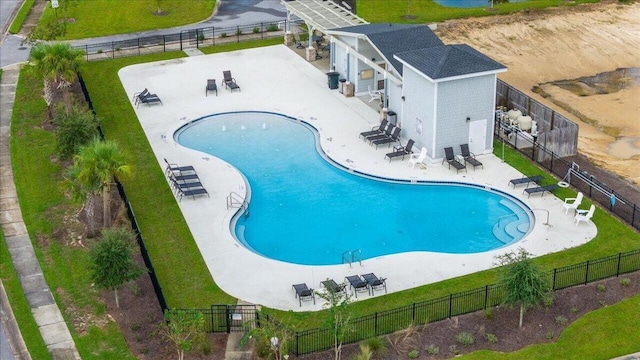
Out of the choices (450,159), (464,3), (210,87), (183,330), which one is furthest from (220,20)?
(183,330)

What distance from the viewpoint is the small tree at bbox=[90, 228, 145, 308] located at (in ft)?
99.7

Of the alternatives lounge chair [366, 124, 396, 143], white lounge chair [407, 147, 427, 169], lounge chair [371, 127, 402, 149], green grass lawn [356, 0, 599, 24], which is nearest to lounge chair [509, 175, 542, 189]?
white lounge chair [407, 147, 427, 169]

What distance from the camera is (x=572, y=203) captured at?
124 ft

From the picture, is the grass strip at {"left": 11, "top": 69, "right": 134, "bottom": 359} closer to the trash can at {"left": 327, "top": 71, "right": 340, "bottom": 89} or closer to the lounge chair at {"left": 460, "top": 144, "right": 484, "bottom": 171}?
the trash can at {"left": 327, "top": 71, "right": 340, "bottom": 89}

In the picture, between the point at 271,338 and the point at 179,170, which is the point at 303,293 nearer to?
the point at 271,338

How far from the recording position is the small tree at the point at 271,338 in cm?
2809

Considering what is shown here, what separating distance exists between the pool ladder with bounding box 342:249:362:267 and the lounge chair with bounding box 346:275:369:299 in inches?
66.9

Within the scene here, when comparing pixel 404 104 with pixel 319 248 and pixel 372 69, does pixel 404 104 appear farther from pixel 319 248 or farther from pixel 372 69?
pixel 319 248

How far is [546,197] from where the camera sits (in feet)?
126

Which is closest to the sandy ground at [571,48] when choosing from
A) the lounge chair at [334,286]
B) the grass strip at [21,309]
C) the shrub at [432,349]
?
the lounge chair at [334,286]

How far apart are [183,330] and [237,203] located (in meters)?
10.4

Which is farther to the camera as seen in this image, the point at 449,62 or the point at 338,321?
the point at 449,62

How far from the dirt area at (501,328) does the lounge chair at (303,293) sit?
2.82 meters

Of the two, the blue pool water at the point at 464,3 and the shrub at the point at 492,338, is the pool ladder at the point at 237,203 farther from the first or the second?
the blue pool water at the point at 464,3
